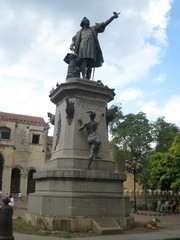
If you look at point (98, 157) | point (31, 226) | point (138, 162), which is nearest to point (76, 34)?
point (98, 157)

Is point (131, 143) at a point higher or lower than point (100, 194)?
higher

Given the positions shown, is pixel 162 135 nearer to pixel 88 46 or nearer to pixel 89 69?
pixel 89 69

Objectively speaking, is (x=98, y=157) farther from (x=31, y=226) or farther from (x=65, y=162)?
(x=31, y=226)

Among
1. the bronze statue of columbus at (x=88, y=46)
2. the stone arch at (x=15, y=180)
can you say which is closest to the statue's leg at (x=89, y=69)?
the bronze statue of columbus at (x=88, y=46)

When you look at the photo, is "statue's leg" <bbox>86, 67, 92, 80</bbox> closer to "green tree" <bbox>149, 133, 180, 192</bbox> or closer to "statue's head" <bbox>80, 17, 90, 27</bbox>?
"statue's head" <bbox>80, 17, 90, 27</bbox>

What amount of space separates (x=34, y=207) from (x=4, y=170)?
37.6 meters

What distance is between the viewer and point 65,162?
12195mm

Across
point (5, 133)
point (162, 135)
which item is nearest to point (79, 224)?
point (162, 135)

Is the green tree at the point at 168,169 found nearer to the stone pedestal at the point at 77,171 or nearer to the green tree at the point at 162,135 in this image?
the green tree at the point at 162,135

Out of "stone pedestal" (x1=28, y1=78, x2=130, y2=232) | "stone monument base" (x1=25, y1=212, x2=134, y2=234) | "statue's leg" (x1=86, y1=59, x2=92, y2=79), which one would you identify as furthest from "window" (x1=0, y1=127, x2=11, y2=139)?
"stone monument base" (x1=25, y1=212, x2=134, y2=234)

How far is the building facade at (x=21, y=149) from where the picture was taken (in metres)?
48.8

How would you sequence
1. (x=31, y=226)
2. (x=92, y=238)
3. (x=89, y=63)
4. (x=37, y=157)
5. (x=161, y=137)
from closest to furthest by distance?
(x=92, y=238)
(x=31, y=226)
(x=89, y=63)
(x=161, y=137)
(x=37, y=157)

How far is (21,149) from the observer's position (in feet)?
166

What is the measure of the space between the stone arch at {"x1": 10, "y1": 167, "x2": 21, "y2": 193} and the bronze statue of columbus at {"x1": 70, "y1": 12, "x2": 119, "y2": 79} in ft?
124
